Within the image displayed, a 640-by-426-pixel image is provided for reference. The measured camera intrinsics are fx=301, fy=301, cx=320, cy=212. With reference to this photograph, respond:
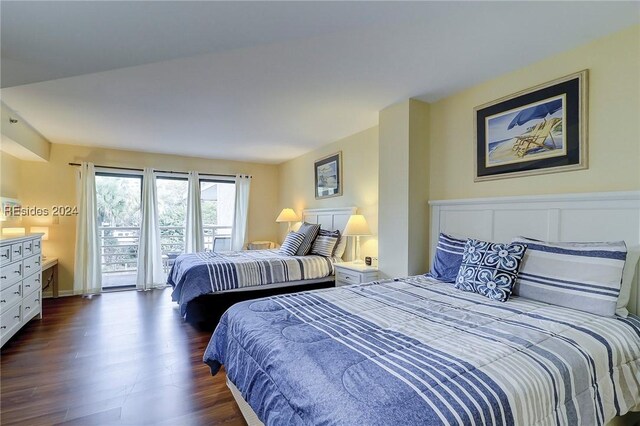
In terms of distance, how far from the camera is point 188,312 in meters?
3.20

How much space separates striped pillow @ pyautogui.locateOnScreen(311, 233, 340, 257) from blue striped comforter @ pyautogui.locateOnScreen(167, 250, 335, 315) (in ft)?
0.36

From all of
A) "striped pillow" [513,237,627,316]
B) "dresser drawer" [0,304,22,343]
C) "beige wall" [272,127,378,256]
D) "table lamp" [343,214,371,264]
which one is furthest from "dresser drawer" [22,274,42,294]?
"striped pillow" [513,237,627,316]

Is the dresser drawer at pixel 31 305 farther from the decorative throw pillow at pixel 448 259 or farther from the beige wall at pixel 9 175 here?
the decorative throw pillow at pixel 448 259

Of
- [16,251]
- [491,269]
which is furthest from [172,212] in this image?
[491,269]

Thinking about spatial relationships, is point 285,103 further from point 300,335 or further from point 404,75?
point 300,335

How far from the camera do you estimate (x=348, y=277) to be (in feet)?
10.9

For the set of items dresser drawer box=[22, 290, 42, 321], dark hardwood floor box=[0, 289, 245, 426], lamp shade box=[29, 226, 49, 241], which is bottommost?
dark hardwood floor box=[0, 289, 245, 426]

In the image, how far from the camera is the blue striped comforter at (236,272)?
10.6 ft

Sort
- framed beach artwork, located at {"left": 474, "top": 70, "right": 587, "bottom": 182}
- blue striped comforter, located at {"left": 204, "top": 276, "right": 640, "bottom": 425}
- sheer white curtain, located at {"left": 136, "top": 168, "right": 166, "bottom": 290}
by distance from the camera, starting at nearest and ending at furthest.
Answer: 1. blue striped comforter, located at {"left": 204, "top": 276, "right": 640, "bottom": 425}
2. framed beach artwork, located at {"left": 474, "top": 70, "right": 587, "bottom": 182}
3. sheer white curtain, located at {"left": 136, "top": 168, "right": 166, "bottom": 290}

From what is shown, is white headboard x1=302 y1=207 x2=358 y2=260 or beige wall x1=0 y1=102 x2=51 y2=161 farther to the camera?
white headboard x1=302 y1=207 x2=358 y2=260

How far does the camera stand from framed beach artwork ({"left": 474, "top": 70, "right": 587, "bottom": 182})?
1.99m

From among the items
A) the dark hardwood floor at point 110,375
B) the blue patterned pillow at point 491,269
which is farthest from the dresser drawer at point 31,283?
the blue patterned pillow at point 491,269

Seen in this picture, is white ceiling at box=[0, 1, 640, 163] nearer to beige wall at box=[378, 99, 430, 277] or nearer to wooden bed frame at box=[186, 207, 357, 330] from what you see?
beige wall at box=[378, 99, 430, 277]

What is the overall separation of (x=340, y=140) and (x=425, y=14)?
116 inches
